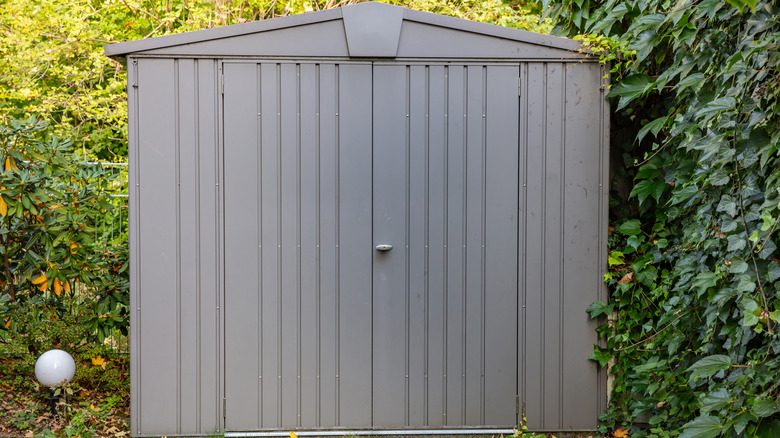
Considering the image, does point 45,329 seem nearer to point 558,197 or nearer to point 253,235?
point 253,235

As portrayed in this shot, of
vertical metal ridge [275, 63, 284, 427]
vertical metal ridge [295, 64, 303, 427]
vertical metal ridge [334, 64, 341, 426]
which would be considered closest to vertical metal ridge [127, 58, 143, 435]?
vertical metal ridge [275, 63, 284, 427]

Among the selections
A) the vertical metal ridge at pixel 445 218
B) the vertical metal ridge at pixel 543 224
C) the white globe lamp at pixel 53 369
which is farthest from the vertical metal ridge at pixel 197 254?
the vertical metal ridge at pixel 543 224

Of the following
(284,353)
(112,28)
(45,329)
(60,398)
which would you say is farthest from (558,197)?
(112,28)

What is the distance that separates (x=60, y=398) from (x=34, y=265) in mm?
917

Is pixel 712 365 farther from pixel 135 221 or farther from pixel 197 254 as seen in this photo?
pixel 135 221

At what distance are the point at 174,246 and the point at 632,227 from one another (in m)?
2.73

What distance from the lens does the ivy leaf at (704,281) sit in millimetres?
2762

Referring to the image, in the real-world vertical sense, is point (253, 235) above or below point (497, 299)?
above

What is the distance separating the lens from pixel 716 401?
2580mm

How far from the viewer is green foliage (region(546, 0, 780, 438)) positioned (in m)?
2.46

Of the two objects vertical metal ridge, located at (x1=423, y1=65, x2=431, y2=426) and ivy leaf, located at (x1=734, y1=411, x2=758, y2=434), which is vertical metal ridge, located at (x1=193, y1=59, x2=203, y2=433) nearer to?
vertical metal ridge, located at (x1=423, y1=65, x2=431, y2=426)

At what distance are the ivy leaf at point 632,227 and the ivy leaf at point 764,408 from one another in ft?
4.50

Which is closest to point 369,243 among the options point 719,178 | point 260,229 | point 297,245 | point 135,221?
point 297,245

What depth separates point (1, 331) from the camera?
13.4 ft
